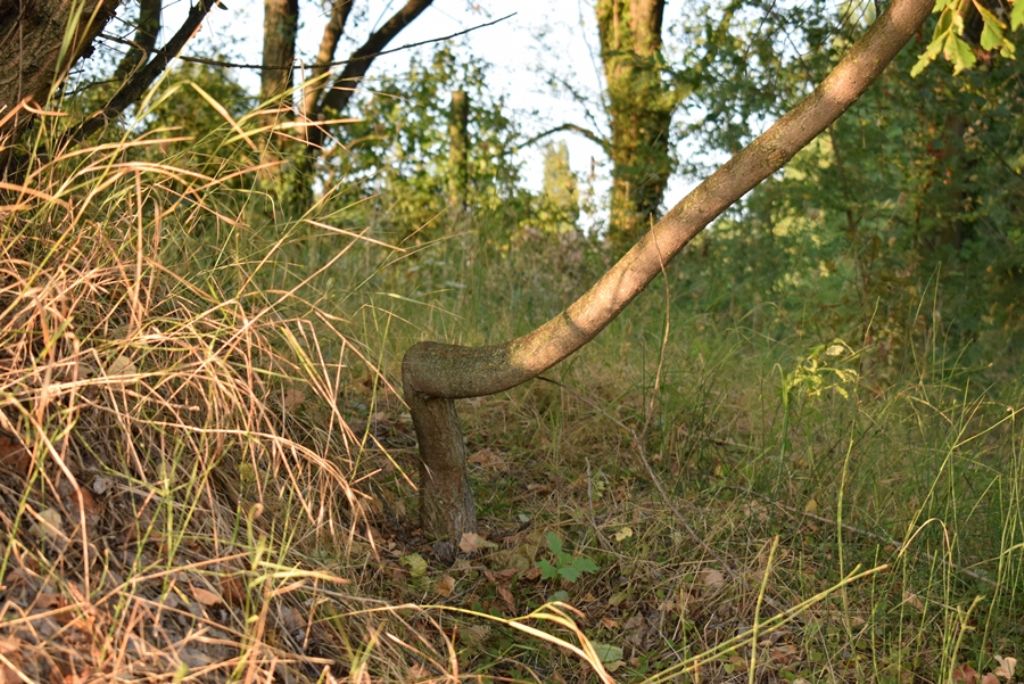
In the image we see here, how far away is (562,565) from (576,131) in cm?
751

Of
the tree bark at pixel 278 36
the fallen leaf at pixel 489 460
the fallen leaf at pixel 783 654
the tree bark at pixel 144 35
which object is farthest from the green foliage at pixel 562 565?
the tree bark at pixel 278 36

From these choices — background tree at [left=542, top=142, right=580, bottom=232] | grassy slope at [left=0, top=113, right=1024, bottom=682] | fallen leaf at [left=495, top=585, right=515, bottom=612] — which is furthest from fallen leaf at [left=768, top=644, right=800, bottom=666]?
background tree at [left=542, top=142, right=580, bottom=232]

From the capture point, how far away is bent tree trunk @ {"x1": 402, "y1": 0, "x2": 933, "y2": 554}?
317 centimetres

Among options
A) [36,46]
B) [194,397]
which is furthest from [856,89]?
[36,46]

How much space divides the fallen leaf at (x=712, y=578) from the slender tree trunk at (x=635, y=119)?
4.92m

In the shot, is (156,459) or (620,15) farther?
(620,15)

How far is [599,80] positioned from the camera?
10.3 m

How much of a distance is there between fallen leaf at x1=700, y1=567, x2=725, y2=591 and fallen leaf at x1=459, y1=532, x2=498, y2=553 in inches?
28.2

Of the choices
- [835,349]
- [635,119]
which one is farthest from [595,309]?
[635,119]

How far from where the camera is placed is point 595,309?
11.1ft

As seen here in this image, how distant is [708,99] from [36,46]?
5.28 metres

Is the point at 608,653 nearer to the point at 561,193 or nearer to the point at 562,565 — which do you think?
the point at 562,565

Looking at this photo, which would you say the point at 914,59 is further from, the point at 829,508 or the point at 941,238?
the point at 829,508

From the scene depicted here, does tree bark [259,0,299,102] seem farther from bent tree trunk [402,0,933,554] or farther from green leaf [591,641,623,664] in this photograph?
green leaf [591,641,623,664]
